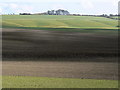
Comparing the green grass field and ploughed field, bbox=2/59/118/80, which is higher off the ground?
the green grass field

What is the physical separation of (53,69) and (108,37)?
762 inches

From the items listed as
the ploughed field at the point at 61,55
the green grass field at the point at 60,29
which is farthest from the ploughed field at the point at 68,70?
the green grass field at the point at 60,29

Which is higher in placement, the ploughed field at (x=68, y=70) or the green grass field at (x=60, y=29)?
the green grass field at (x=60, y=29)

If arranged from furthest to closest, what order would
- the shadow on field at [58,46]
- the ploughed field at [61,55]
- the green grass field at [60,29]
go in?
the shadow on field at [58,46] → the ploughed field at [61,55] → the green grass field at [60,29]

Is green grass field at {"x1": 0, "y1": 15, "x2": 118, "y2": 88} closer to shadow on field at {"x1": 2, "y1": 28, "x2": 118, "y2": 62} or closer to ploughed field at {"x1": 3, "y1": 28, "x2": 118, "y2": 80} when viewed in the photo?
shadow on field at {"x1": 2, "y1": 28, "x2": 118, "y2": 62}

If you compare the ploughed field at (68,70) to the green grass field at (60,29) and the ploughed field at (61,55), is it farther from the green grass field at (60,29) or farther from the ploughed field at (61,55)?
the green grass field at (60,29)

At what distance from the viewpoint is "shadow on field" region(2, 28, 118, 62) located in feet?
96.7

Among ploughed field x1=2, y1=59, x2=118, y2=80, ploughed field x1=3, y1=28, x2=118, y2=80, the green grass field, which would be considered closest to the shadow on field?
ploughed field x1=3, y1=28, x2=118, y2=80

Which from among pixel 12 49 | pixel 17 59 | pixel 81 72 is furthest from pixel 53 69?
pixel 12 49

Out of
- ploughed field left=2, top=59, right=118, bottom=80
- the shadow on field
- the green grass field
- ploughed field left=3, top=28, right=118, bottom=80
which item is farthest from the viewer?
the shadow on field

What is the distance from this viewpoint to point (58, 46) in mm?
34781

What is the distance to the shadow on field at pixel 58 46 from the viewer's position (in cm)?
2948

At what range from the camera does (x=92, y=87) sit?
43.6ft

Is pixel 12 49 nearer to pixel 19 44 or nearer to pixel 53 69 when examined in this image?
pixel 19 44
